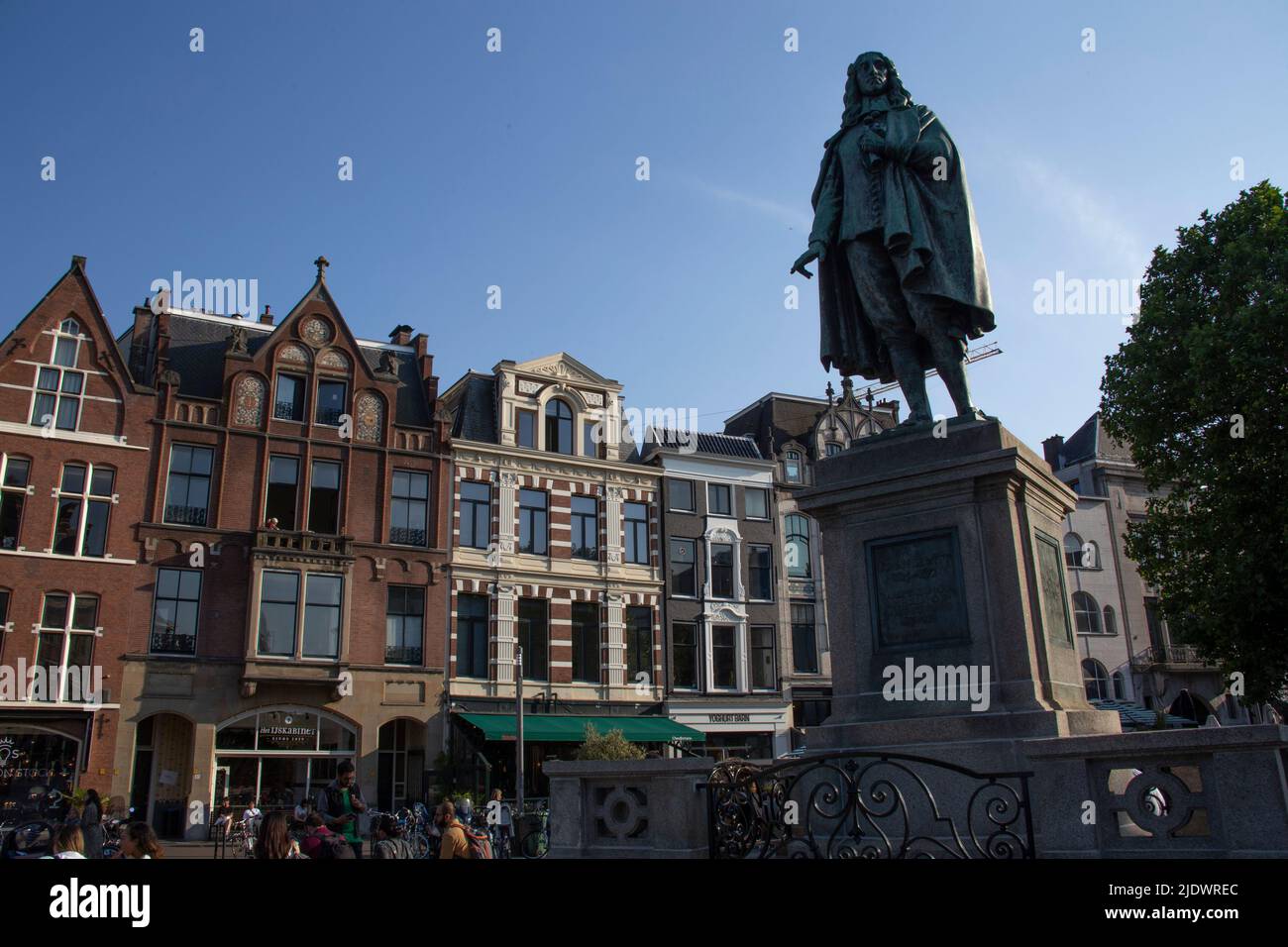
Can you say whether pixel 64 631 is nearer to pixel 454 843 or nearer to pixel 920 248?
pixel 454 843

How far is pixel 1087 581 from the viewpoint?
41.5m

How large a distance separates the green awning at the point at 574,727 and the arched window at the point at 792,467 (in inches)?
462

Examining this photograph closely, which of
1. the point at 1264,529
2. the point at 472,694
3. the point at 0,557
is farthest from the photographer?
the point at 472,694

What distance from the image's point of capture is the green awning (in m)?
31.0

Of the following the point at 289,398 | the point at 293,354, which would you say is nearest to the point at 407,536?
the point at 289,398

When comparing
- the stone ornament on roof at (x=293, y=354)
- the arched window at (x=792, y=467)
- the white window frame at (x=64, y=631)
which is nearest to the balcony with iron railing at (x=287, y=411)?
the stone ornament on roof at (x=293, y=354)

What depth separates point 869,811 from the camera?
20.0 ft

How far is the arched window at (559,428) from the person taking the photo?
37344 millimetres

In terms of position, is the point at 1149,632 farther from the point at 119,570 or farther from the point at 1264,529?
the point at 119,570

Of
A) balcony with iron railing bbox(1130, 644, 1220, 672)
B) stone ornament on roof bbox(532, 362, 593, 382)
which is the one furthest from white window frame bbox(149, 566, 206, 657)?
balcony with iron railing bbox(1130, 644, 1220, 672)

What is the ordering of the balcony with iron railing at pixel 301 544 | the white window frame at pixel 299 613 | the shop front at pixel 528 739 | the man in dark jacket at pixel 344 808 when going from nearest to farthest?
1. the man in dark jacket at pixel 344 808
2. the white window frame at pixel 299 613
3. the balcony with iron railing at pixel 301 544
4. the shop front at pixel 528 739

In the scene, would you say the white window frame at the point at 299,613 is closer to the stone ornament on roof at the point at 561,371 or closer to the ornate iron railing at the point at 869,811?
the stone ornament on roof at the point at 561,371
